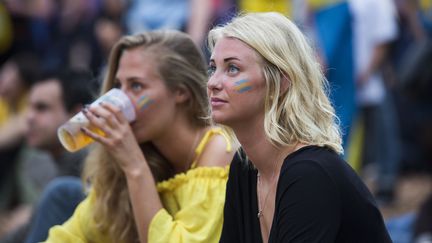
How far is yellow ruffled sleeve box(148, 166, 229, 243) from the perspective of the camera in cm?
366

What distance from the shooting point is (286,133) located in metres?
3.25

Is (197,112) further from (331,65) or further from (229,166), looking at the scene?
(331,65)

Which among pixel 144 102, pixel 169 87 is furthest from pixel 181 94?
pixel 144 102

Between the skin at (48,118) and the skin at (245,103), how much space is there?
8.33 feet

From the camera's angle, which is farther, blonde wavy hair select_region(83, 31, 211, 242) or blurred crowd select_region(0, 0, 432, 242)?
blurred crowd select_region(0, 0, 432, 242)

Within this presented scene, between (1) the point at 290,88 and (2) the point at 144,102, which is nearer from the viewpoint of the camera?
(1) the point at 290,88

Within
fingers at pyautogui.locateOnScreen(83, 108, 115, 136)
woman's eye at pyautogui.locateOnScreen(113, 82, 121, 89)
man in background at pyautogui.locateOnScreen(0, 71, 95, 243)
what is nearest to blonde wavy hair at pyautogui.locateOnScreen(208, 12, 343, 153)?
fingers at pyautogui.locateOnScreen(83, 108, 115, 136)

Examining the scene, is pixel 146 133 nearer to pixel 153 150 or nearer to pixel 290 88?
pixel 153 150

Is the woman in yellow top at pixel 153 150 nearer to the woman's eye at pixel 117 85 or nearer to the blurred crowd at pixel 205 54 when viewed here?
the woman's eye at pixel 117 85

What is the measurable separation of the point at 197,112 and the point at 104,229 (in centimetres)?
59

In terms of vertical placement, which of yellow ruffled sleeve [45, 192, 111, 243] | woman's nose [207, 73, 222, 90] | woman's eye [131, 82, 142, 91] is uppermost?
woman's nose [207, 73, 222, 90]

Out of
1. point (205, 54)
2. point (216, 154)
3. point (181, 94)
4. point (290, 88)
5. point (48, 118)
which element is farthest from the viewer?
point (205, 54)

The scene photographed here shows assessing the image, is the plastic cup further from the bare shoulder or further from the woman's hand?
the bare shoulder

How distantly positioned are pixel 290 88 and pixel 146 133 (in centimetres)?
87
